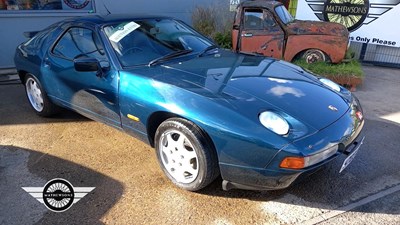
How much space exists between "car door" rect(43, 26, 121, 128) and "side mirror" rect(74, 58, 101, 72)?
8cm

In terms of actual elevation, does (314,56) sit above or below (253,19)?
below

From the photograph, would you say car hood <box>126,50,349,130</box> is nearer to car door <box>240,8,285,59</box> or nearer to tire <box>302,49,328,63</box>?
car door <box>240,8,285,59</box>

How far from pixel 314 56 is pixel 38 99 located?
498 centimetres

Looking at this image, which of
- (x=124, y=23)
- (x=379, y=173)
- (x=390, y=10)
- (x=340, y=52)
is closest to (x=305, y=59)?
(x=340, y=52)

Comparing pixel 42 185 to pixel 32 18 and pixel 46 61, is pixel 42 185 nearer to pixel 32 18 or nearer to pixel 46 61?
pixel 46 61

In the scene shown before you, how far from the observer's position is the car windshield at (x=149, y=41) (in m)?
3.04

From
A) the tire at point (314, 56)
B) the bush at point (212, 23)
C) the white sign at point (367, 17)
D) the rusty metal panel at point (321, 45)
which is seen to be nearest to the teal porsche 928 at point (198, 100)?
the rusty metal panel at point (321, 45)

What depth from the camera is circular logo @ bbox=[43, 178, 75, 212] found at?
8.24ft

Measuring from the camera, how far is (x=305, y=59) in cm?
632

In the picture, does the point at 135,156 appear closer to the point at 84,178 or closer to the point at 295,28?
the point at 84,178

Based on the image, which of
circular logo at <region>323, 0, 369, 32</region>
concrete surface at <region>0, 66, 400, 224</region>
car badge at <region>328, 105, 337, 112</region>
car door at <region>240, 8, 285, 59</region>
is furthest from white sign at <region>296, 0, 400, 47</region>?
car badge at <region>328, 105, 337, 112</region>

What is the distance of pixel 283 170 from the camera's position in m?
2.17

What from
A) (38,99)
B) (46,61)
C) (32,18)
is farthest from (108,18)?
(32,18)

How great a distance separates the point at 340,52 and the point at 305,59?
2.12 feet
